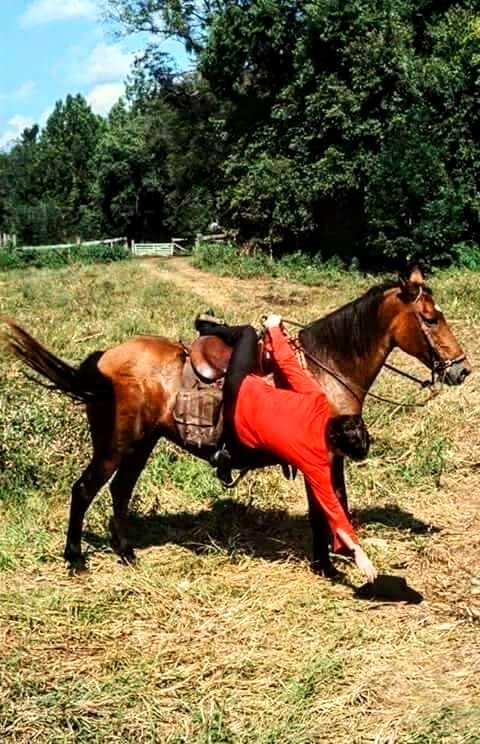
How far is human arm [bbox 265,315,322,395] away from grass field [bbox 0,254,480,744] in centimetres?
118

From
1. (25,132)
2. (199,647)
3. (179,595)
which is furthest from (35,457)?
(25,132)

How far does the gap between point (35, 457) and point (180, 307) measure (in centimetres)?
927

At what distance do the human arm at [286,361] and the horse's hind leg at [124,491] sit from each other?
3.11ft

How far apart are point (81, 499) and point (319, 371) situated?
1682mm

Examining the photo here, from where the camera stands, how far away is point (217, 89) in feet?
102

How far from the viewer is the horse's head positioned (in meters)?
5.71

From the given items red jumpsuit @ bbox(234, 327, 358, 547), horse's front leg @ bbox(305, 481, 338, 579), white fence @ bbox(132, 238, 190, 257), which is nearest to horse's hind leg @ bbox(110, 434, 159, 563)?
red jumpsuit @ bbox(234, 327, 358, 547)

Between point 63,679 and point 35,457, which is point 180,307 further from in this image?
point 63,679

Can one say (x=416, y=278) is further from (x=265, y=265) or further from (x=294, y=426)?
(x=265, y=265)

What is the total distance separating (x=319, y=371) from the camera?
228 inches

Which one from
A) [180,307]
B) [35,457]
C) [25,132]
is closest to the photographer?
[35,457]

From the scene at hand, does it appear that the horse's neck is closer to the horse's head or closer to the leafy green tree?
the horse's head

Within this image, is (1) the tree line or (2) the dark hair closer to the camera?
(2) the dark hair

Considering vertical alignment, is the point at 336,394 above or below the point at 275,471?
above
